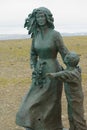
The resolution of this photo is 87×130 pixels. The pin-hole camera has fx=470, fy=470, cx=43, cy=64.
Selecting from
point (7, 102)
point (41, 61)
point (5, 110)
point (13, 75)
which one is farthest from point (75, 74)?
point (13, 75)

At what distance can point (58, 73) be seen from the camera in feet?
25.7

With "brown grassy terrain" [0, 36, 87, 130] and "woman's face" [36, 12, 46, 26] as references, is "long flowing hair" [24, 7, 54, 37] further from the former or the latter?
"brown grassy terrain" [0, 36, 87, 130]

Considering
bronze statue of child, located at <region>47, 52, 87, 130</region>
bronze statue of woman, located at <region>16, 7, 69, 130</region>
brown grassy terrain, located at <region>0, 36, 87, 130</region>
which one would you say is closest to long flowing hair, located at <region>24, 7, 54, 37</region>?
bronze statue of woman, located at <region>16, 7, 69, 130</region>

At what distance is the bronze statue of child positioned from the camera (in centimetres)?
788

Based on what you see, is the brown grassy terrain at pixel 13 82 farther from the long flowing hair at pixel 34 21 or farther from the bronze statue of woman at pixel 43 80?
the long flowing hair at pixel 34 21

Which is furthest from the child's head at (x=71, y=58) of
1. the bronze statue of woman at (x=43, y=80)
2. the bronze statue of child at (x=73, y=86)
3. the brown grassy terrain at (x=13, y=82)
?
the brown grassy terrain at (x=13, y=82)

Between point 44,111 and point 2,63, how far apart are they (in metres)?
→ 13.9

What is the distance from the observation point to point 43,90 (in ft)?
27.7

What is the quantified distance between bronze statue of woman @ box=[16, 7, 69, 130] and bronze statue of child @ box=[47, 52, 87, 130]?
44 centimetres

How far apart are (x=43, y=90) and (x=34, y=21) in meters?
1.24

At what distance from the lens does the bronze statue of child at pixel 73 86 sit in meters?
7.88

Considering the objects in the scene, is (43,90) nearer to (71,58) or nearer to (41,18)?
(71,58)

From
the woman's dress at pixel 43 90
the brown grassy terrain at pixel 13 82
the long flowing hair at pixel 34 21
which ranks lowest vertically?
the brown grassy terrain at pixel 13 82

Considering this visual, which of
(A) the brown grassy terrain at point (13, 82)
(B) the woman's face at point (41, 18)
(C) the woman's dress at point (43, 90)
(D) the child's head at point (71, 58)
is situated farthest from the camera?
(A) the brown grassy terrain at point (13, 82)
